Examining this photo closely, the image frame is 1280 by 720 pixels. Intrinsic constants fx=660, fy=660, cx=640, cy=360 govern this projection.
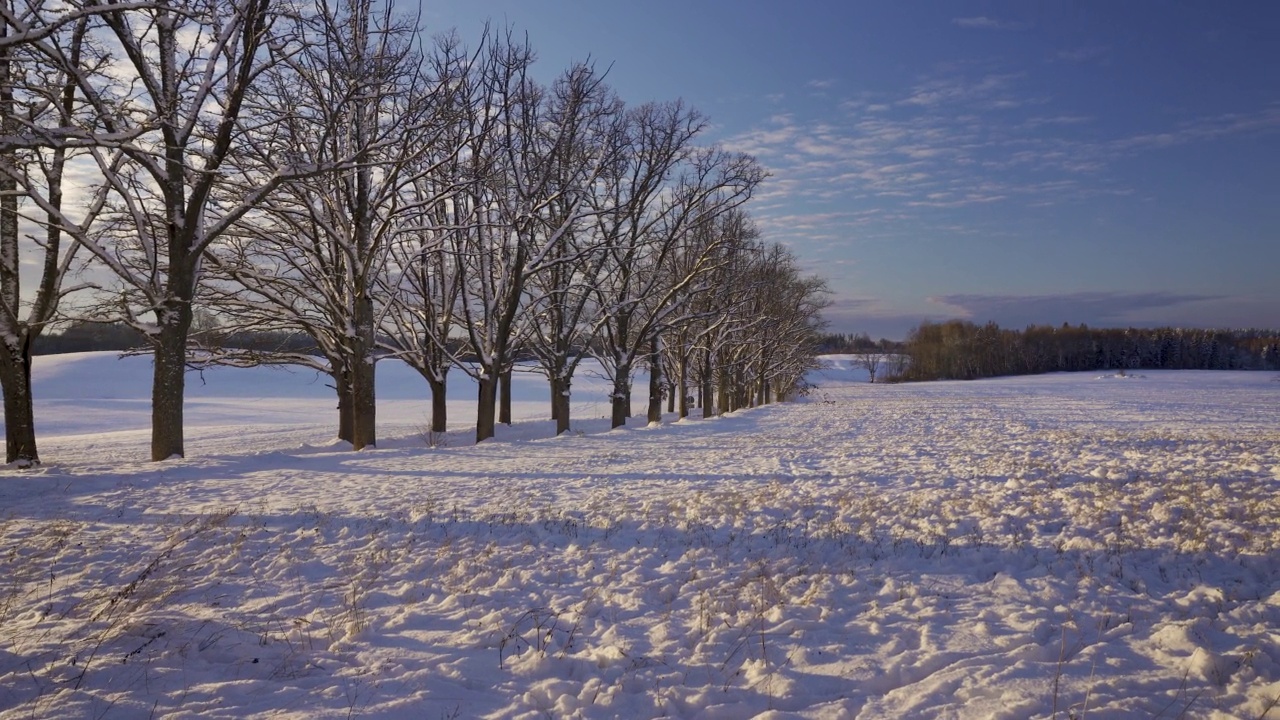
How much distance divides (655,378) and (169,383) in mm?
16798

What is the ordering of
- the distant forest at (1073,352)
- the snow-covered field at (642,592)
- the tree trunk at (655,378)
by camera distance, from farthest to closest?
1. the distant forest at (1073,352)
2. the tree trunk at (655,378)
3. the snow-covered field at (642,592)

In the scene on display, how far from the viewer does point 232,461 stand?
11312 millimetres

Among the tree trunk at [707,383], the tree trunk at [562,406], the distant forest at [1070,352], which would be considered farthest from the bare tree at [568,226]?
Answer: the distant forest at [1070,352]

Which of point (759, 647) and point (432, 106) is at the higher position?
point (432, 106)

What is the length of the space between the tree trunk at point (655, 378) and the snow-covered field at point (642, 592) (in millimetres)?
14770

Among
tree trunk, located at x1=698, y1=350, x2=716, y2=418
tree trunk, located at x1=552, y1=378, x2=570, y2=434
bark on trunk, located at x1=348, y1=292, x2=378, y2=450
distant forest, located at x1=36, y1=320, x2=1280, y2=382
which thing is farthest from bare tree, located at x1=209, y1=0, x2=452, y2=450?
distant forest, located at x1=36, y1=320, x2=1280, y2=382

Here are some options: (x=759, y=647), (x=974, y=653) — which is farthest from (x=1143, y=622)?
(x=759, y=647)

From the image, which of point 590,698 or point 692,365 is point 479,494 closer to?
point 590,698

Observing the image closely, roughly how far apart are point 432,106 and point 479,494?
1058cm

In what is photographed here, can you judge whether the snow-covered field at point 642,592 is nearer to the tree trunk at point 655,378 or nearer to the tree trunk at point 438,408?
the tree trunk at point 438,408

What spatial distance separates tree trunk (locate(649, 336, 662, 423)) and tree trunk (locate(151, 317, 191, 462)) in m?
15.9

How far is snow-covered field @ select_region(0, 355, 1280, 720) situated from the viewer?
365 cm

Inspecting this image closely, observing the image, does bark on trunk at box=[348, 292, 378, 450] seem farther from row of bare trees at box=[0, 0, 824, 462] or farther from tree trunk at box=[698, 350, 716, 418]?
tree trunk at box=[698, 350, 716, 418]

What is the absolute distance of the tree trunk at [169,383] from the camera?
38.0 feet
